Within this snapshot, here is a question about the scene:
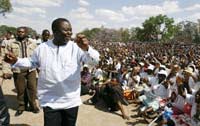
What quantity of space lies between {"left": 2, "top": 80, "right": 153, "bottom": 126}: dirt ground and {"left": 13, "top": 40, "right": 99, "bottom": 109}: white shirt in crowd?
352cm

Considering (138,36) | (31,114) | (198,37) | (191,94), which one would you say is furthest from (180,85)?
(138,36)

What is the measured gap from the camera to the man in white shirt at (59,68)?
3.18m

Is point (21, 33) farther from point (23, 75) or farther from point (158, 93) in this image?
point (158, 93)

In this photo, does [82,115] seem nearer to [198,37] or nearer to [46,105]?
[46,105]

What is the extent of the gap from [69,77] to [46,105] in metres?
0.35

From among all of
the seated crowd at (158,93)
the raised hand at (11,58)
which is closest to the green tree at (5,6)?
the seated crowd at (158,93)

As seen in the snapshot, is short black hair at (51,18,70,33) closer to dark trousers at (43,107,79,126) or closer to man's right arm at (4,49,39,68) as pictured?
man's right arm at (4,49,39,68)

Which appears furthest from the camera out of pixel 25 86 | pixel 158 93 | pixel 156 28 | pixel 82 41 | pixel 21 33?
pixel 156 28

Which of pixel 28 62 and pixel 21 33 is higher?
pixel 21 33

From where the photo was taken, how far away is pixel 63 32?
3.18m

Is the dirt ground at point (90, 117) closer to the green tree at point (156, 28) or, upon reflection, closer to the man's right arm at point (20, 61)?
the man's right arm at point (20, 61)

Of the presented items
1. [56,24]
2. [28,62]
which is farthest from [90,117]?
[56,24]

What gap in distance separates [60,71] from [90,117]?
184 inches

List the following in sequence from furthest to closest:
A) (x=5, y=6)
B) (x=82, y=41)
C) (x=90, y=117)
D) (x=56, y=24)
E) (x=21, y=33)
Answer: (x=5, y=6)
(x=90, y=117)
(x=21, y=33)
(x=56, y=24)
(x=82, y=41)
